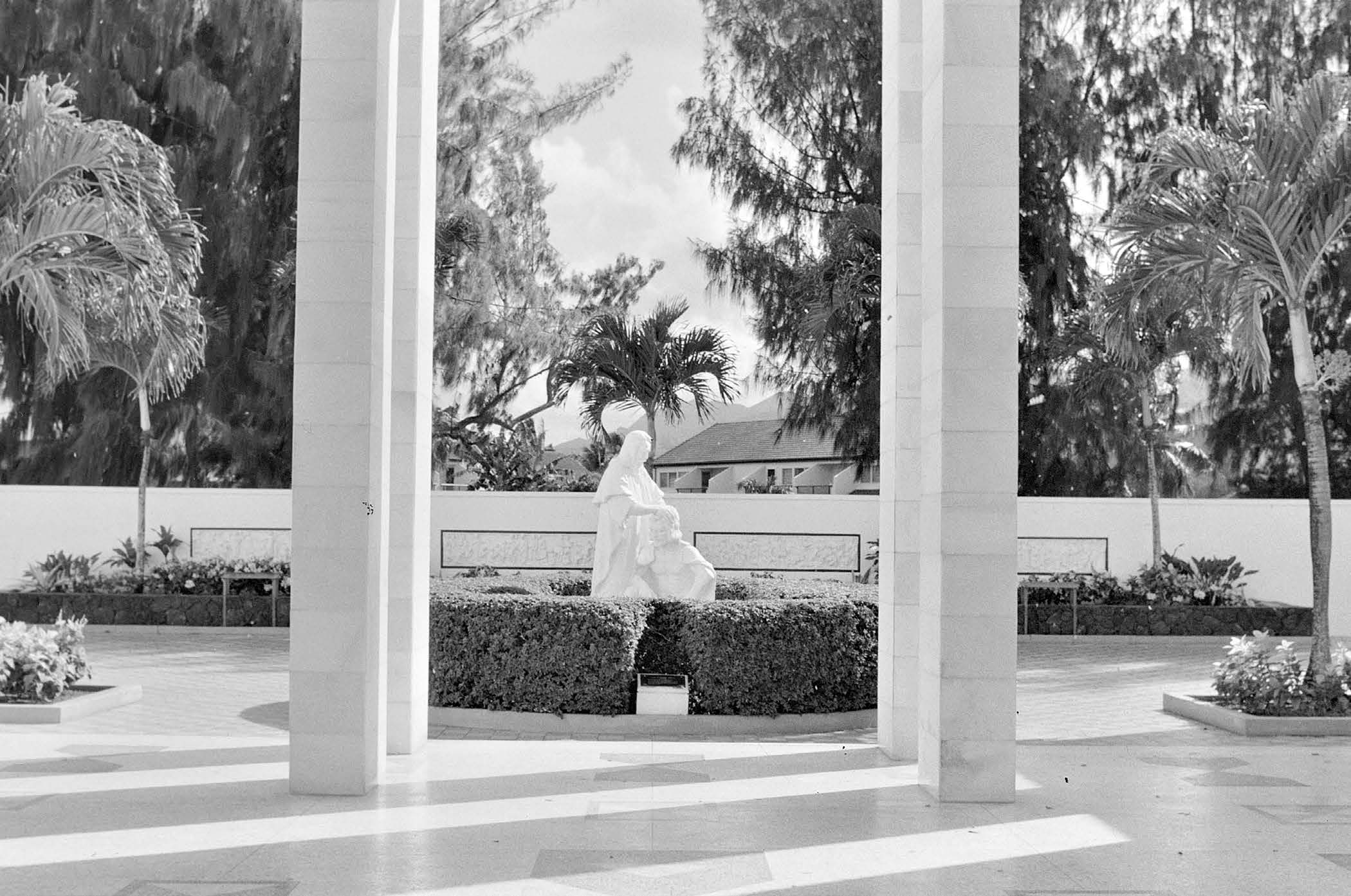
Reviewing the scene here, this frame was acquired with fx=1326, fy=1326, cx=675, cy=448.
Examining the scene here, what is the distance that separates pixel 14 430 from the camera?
24609 millimetres

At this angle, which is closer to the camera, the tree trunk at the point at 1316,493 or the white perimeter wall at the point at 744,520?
the tree trunk at the point at 1316,493

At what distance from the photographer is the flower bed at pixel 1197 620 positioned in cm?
1714

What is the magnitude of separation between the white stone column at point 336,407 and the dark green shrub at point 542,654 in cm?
295

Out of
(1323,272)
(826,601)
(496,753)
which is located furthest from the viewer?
(1323,272)

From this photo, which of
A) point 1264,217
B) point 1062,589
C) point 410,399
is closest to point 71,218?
point 410,399

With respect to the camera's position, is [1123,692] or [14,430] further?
[14,430]

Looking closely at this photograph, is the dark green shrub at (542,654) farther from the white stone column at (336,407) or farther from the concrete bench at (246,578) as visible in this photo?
the concrete bench at (246,578)

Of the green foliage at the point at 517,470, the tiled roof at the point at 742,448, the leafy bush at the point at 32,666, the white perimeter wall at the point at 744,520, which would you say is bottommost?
the leafy bush at the point at 32,666

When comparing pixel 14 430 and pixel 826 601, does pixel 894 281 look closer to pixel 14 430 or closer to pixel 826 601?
pixel 826 601

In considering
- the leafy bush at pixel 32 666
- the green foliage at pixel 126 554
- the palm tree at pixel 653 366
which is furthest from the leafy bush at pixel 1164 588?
the green foliage at pixel 126 554

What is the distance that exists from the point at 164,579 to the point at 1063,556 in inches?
493

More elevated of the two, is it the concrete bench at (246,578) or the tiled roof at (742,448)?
the tiled roof at (742,448)

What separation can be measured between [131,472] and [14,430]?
2298 mm

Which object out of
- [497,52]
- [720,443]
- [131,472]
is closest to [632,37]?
[720,443]
